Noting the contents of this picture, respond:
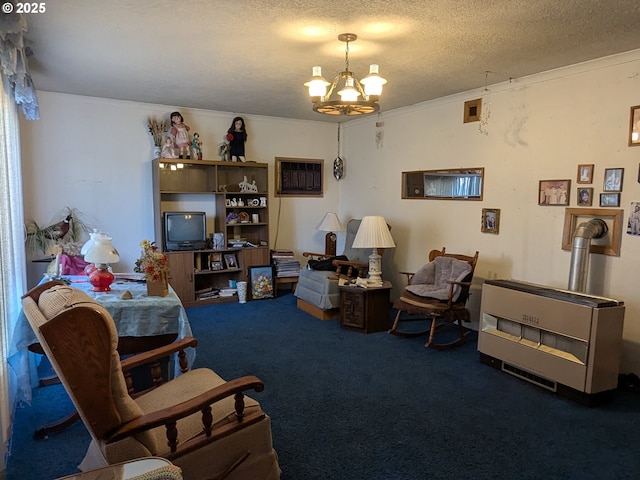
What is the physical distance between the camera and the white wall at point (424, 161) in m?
3.34

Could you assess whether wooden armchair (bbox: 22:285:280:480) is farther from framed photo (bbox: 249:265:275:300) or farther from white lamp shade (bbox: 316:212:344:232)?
white lamp shade (bbox: 316:212:344:232)

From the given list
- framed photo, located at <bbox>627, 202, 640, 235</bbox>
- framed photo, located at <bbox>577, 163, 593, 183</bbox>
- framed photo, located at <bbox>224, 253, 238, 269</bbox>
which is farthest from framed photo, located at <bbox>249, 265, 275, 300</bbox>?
framed photo, located at <bbox>627, 202, 640, 235</bbox>

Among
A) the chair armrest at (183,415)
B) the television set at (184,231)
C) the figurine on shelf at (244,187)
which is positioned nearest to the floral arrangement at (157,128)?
the television set at (184,231)

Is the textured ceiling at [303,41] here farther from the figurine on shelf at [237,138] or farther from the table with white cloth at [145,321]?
the table with white cloth at [145,321]

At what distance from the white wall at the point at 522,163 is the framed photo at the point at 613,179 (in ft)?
0.12

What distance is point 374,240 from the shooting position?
438 centimetres

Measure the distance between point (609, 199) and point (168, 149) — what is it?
14.7 ft

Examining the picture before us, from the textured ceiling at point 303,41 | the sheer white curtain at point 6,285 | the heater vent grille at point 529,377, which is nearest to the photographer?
the sheer white curtain at point 6,285

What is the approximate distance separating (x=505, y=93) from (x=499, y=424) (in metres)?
3.01

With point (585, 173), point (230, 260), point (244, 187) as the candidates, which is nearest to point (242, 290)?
point (230, 260)

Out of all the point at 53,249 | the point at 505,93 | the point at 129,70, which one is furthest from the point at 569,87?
the point at 53,249

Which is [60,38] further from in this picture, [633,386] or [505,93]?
[633,386]

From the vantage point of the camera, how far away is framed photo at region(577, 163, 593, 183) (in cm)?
342

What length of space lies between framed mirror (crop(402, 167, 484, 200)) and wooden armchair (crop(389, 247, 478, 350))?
0.66 meters
